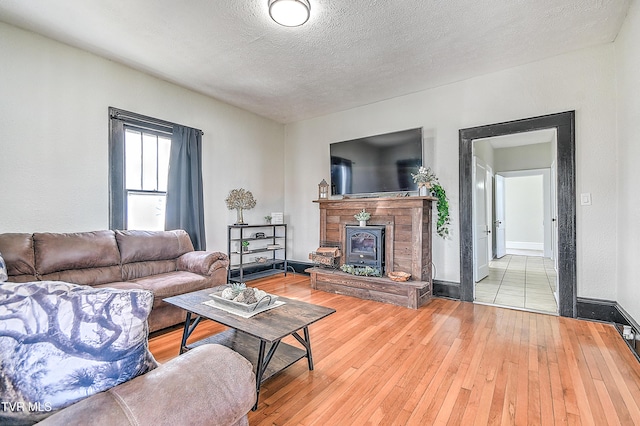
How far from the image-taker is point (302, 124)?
5602mm

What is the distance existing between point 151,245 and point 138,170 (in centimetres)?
108

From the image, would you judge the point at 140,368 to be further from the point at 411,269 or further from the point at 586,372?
the point at 411,269

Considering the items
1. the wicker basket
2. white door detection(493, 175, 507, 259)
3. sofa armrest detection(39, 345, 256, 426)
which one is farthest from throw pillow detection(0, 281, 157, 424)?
white door detection(493, 175, 507, 259)

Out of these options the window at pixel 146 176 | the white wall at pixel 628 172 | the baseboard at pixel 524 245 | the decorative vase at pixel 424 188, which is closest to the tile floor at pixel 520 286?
the white wall at pixel 628 172

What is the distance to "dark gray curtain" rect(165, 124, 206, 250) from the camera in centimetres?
396

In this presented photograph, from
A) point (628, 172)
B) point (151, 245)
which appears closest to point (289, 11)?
point (151, 245)

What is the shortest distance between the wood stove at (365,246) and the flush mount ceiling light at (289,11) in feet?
8.62

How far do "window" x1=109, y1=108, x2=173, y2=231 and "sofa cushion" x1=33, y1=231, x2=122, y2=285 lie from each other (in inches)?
20.4

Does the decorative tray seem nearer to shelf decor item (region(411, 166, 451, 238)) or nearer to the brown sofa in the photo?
the brown sofa

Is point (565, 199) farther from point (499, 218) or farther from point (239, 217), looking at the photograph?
point (499, 218)

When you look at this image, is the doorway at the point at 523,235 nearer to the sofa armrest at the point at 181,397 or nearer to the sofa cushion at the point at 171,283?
the sofa cushion at the point at 171,283

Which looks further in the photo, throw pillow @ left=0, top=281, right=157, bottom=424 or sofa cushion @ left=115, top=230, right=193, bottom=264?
sofa cushion @ left=115, top=230, right=193, bottom=264

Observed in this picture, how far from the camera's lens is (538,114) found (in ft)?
11.1

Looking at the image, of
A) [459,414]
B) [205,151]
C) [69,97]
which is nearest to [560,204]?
[459,414]
